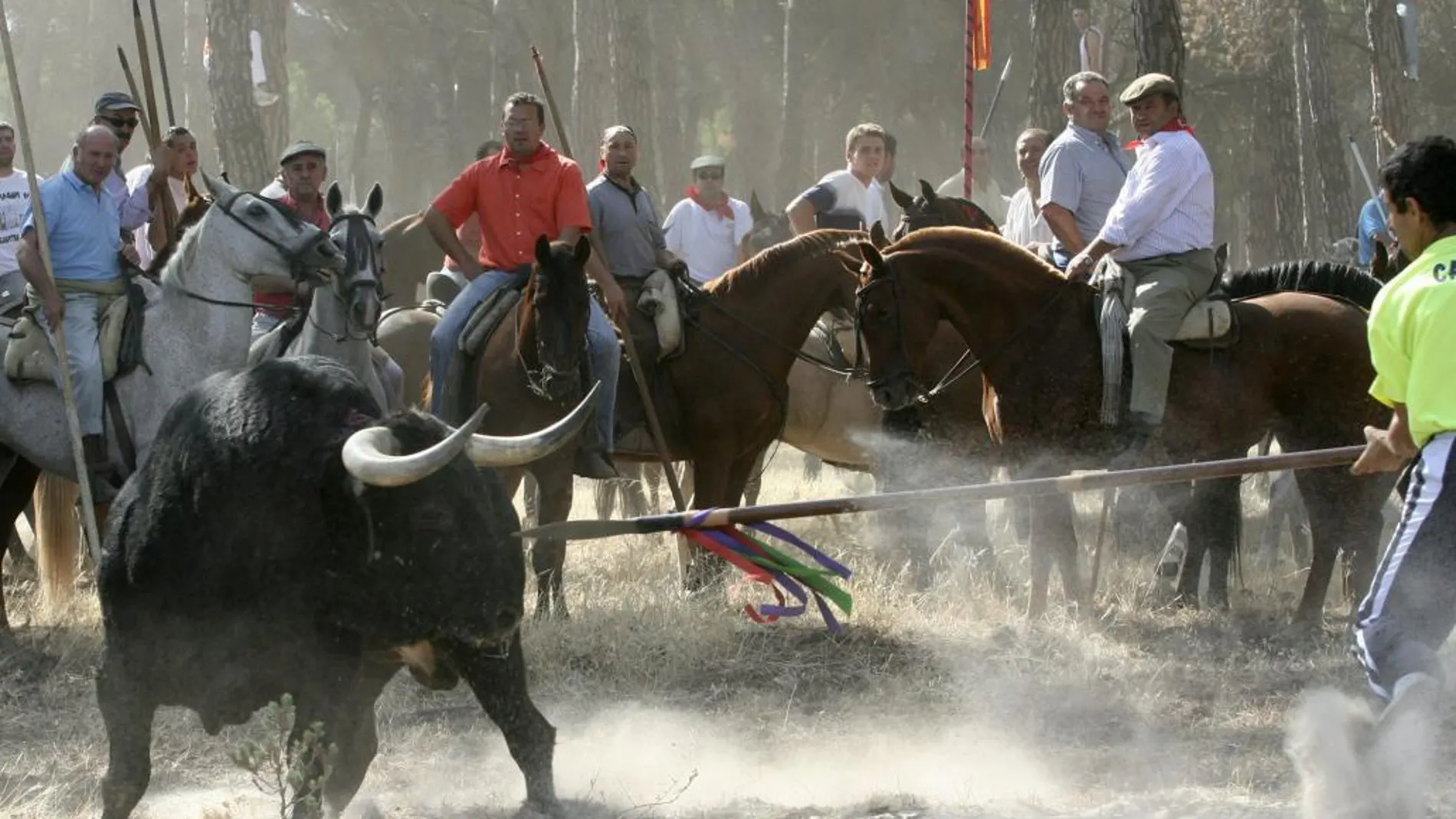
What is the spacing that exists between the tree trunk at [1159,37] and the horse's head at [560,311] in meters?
5.39

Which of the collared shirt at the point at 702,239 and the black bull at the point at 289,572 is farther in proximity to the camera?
the collared shirt at the point at 702,239

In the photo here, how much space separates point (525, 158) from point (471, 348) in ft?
3.48

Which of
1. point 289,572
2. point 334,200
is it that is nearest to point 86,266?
point 334,200

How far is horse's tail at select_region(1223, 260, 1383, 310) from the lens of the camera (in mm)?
10680

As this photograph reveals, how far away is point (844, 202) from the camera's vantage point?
45.2 feet

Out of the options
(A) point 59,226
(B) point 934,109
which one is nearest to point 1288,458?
(A) point 59,226

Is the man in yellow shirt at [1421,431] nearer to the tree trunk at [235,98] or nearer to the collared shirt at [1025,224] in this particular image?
the collared shirt at [1025,224]

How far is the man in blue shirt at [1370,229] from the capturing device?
1463 cm

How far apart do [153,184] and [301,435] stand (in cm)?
598

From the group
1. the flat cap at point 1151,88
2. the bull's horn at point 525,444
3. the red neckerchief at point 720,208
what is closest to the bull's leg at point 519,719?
the bull's horn at point 525,444

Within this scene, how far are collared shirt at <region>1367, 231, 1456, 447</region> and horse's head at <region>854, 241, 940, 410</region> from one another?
4390 mm

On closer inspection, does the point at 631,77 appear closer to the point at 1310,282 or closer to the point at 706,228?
the point at 706,228

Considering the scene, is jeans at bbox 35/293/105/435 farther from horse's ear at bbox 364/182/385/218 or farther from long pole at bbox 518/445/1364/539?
long pole at bbox 518/445/1364/539

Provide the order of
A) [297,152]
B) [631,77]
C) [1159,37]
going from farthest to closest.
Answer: [631,77]
[1159,37]
[297,152]
